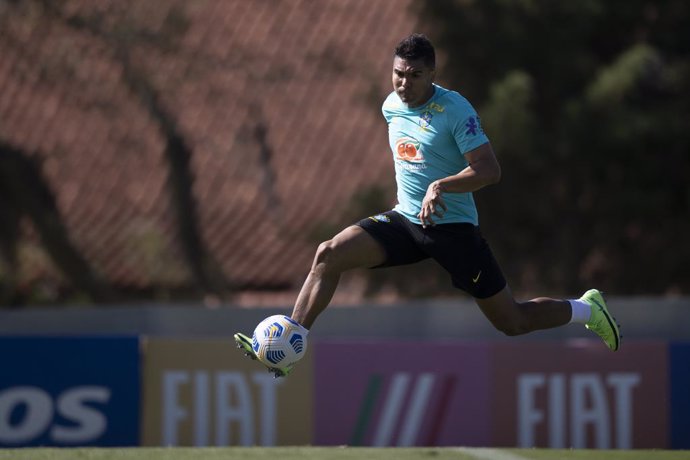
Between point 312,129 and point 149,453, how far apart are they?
12.0 metres

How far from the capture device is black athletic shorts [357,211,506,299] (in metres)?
7.04

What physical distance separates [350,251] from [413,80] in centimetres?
99

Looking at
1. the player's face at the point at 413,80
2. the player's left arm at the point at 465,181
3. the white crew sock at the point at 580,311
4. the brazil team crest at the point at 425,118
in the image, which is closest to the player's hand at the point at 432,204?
the player's left arm at the point at 465,181

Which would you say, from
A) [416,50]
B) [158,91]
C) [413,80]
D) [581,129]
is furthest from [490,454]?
[158,91]

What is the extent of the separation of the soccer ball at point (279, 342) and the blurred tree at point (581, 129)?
8.56m

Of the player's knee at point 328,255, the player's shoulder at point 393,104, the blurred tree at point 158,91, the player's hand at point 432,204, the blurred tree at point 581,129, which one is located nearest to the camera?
the player's hand at point 432,204

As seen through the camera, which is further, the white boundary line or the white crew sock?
the white crew sock

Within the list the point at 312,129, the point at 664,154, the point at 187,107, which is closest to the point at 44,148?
the point at 187,107

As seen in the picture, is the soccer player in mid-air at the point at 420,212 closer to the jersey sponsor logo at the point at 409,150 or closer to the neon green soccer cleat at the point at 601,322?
the jersey sponsor logo at the point at 409,150

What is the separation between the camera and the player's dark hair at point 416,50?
6.96 meters

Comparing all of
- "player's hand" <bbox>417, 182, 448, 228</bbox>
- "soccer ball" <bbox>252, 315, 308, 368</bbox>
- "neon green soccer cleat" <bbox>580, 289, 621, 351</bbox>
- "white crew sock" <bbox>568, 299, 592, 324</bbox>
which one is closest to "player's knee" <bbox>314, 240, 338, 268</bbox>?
"soccer ball" <bbox>252, 315, 308, 368</bbox>

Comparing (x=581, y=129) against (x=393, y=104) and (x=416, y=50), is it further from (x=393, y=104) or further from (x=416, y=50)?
(x=416, y=50)

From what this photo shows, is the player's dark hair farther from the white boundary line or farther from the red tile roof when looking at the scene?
the red tile roof

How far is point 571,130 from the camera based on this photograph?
51.4ft
